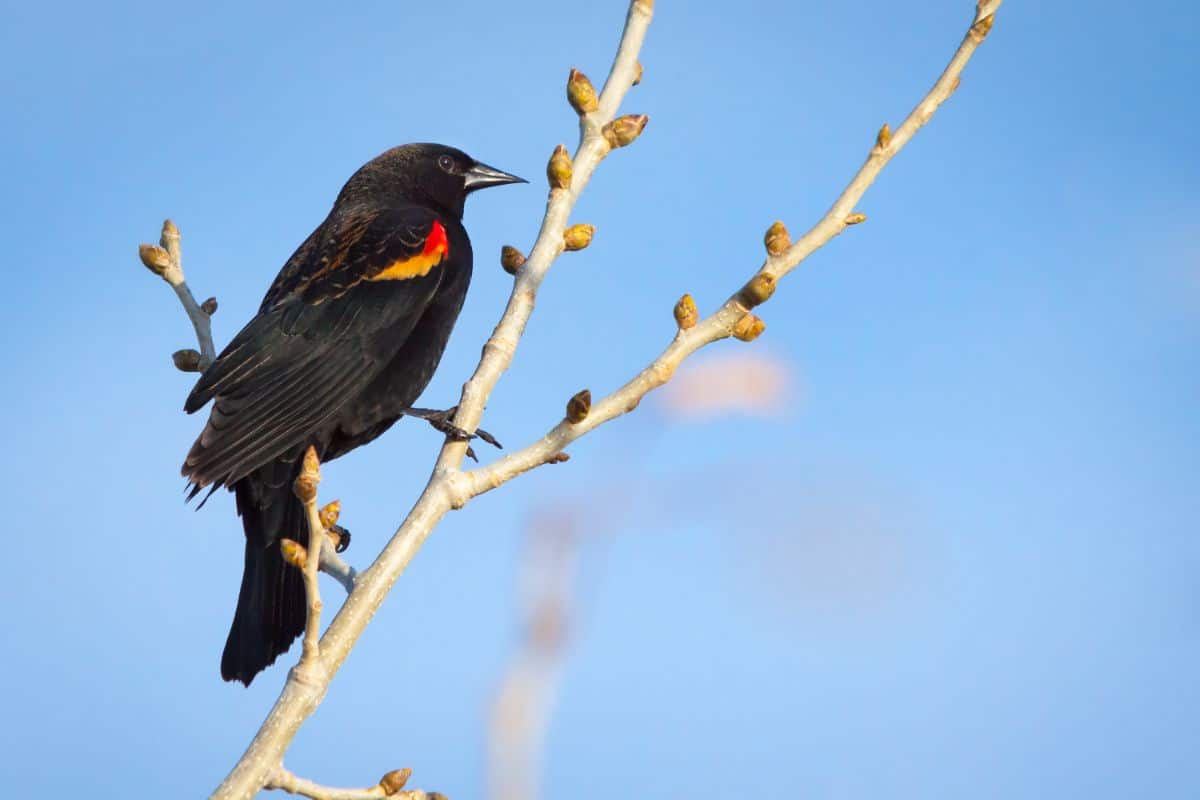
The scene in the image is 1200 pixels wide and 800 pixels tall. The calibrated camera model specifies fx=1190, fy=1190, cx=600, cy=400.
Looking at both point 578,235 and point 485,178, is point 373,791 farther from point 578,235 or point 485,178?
point 485,178

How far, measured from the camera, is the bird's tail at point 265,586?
414 cm

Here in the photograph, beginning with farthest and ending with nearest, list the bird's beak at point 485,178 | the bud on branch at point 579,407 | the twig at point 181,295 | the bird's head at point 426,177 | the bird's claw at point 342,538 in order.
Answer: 1. the bird's beak at point 485,178
2. the bird's head at point 426,177
3. the bird's claw at point 342,538
4. the twig at point 181,295
5. the bud on branch at point 579,407

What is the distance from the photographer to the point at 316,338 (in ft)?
14.7

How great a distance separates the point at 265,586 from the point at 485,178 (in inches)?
100

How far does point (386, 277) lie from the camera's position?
476 centimetres

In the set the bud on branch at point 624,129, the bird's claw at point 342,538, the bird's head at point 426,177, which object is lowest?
the bird's claw at point 342,538

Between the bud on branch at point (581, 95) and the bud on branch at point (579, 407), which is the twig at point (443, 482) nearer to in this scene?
the bud on branch at point (581, 95)

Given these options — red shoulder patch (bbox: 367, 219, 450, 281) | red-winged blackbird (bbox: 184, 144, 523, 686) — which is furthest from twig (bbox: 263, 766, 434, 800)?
red shoulder patch (bbox: 367, 219, 450, 281)

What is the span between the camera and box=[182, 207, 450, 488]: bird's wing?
13.0 ft

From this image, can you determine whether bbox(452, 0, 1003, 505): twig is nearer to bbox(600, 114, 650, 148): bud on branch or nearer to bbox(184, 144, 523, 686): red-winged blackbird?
bbox(600, 114, 650, 148): bud on branch

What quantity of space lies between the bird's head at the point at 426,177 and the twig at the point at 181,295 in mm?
1811

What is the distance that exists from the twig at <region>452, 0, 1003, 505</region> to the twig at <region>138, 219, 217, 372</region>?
1.52 meters

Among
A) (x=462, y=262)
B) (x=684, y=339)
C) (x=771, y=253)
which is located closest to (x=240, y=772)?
(x=684, y=339)

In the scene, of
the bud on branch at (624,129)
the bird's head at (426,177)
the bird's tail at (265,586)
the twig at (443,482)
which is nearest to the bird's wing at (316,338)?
the bird's tail at (265,586)
